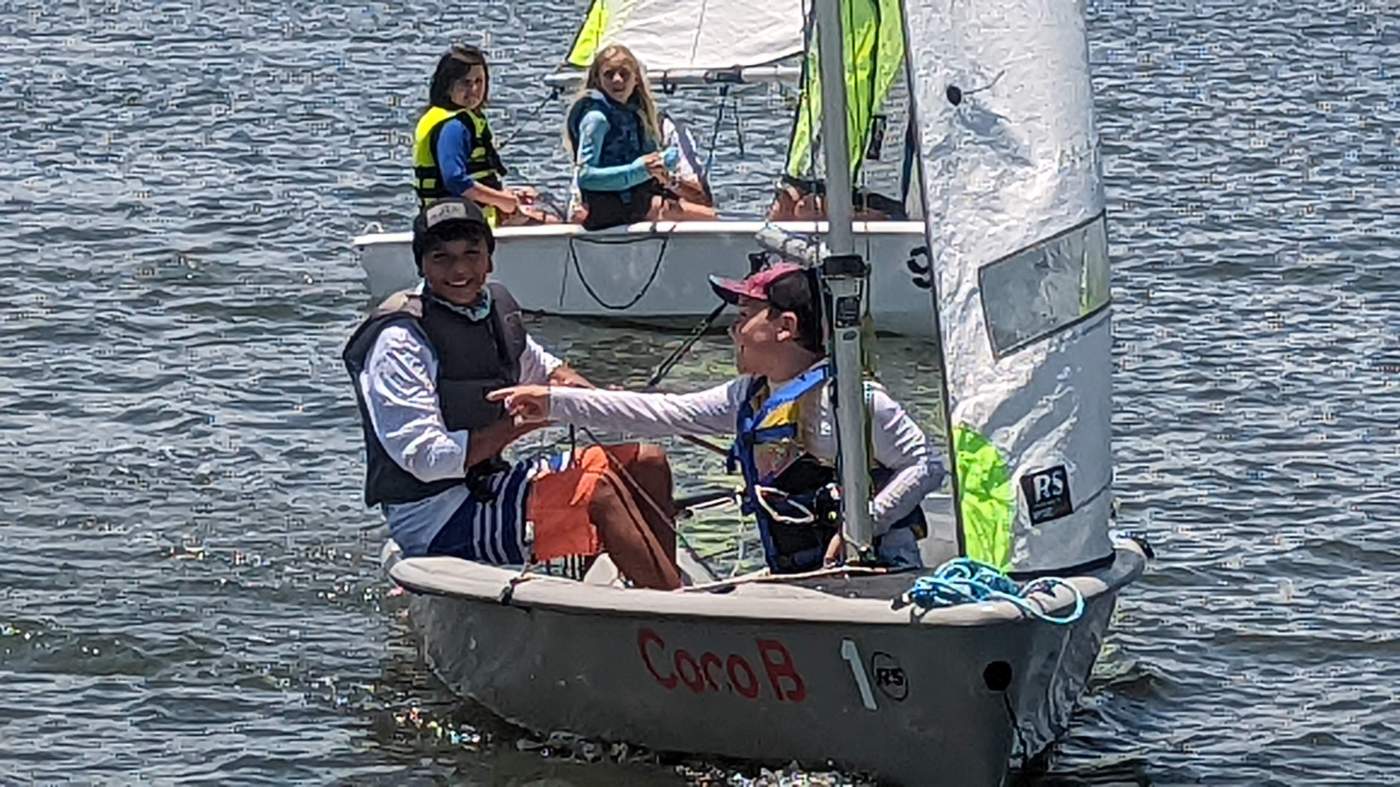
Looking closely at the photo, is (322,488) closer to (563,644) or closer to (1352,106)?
(563,644)

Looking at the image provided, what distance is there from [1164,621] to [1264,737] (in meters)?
0.97

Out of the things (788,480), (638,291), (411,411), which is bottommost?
(638,291)

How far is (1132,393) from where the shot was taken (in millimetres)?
10836

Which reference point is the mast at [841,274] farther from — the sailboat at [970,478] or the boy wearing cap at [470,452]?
the boy wearing cap at [470,452]

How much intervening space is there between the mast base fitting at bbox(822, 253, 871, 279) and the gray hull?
678mm

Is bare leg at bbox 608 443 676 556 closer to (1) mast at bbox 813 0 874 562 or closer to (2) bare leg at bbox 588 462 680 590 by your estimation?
(2) bare leg at bbox 588 462 680 590

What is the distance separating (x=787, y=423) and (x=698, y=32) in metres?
6.73

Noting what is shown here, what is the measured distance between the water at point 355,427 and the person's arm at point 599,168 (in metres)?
0.67

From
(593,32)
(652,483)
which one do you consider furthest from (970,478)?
(593,32)

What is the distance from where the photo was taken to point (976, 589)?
588cm

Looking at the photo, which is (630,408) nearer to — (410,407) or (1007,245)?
(410,407)

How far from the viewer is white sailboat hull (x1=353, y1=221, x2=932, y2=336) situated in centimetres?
1147

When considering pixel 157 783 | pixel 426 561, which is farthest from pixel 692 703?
pixel 157 783

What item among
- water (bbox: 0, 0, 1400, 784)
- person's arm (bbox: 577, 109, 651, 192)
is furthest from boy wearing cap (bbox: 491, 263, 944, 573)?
person's arm (bbox: 577, 109, 651, 192)
